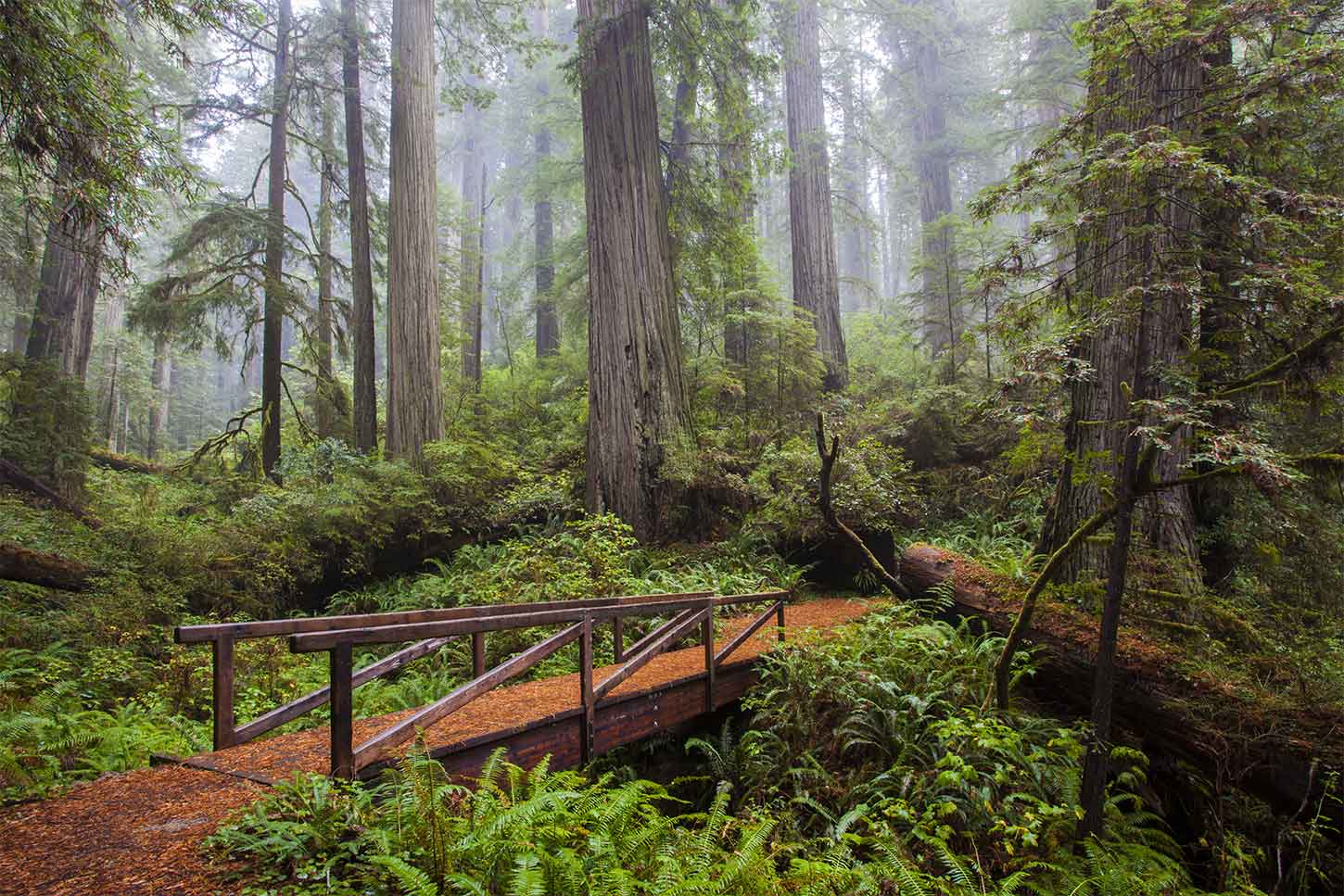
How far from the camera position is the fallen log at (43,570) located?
656cm

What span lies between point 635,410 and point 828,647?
179 inches

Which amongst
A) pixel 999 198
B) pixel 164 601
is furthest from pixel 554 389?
pixel 999 198

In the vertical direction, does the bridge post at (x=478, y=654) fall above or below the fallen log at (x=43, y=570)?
below

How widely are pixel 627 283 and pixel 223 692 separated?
720 centimetres

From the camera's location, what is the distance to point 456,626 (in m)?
3.44

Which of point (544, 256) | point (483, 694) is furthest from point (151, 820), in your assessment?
point (544, 256)

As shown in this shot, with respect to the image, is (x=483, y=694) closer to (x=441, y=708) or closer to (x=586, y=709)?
(x=586, y=709)

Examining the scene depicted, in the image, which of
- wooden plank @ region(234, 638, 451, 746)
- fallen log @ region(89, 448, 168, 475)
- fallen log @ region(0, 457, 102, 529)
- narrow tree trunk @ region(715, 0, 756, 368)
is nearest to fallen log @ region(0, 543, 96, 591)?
fallen log @ region(0, 457, 102, 529)

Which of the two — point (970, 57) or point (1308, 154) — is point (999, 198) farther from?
point (970, 57)

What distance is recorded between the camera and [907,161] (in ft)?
94.9

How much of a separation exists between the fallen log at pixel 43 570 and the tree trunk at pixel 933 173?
13120mm

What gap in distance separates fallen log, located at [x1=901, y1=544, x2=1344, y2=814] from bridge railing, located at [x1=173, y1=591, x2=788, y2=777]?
9.20 feet

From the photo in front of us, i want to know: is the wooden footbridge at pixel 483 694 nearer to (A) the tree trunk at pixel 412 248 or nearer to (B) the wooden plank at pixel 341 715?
(B) the wooden plank at pixel 341 715

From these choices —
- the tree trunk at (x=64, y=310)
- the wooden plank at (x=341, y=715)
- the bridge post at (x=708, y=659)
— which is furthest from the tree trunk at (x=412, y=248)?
the wooden plank at (x=341, y=715)
